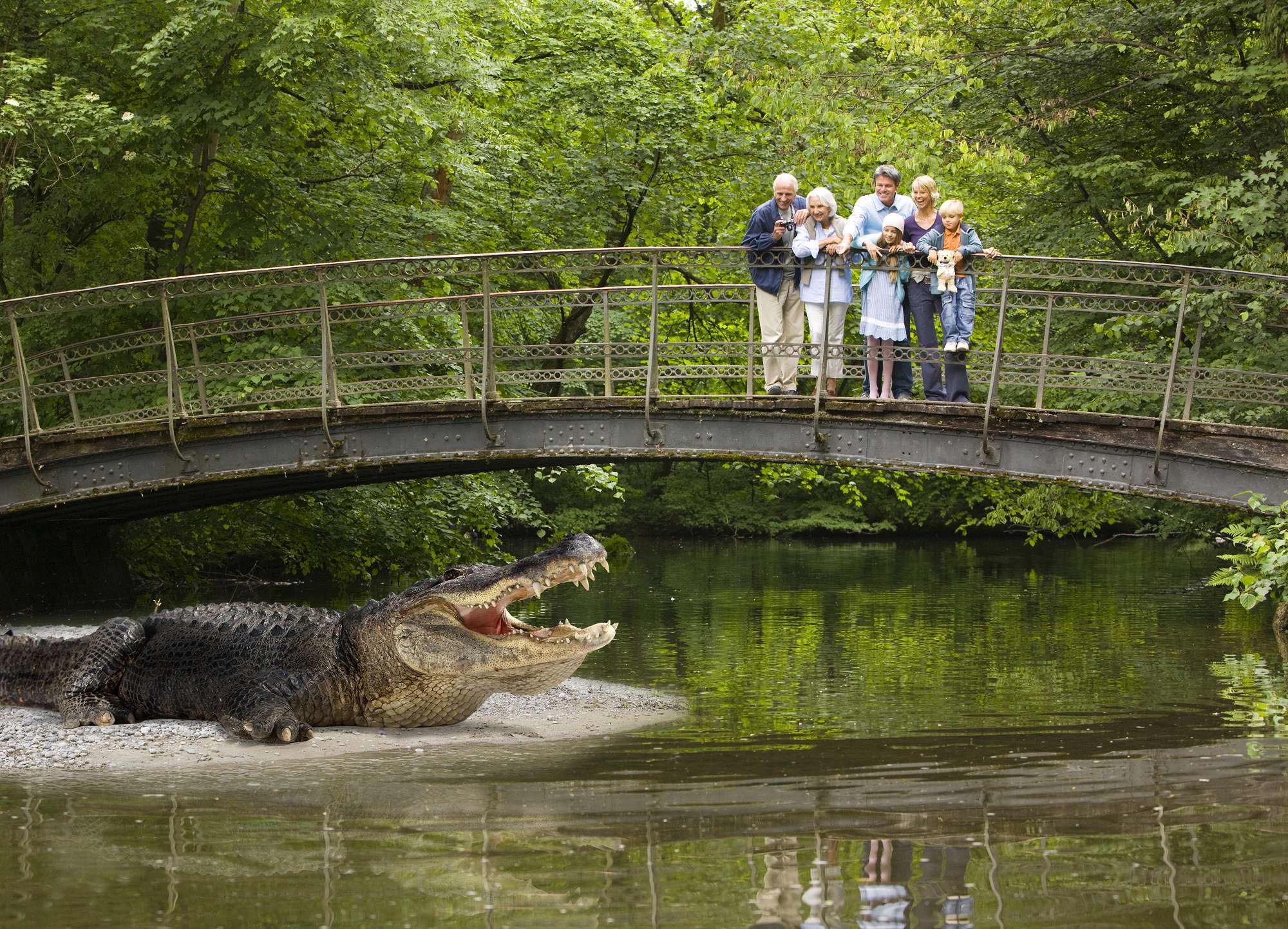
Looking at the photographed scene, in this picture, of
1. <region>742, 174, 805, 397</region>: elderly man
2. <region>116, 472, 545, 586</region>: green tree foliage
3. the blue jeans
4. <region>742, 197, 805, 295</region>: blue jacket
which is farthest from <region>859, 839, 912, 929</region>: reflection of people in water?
<region>116, 472, 545, 586</region>: green tree foliage

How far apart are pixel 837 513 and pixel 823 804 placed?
30353 millimetres

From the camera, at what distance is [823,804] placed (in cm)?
707

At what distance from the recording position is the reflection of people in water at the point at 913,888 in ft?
16.8

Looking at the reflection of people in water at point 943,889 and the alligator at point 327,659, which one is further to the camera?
the alligator at point 327,659

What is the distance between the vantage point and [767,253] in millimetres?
13266

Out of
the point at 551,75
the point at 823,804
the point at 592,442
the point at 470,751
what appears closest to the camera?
the point at 823,804

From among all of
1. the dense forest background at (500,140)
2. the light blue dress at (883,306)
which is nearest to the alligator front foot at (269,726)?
the light blue dress at (883,306)

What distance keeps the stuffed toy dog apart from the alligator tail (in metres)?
7.30

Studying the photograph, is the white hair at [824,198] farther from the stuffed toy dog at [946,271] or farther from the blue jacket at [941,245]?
the stuffed toy dog at [946,271]

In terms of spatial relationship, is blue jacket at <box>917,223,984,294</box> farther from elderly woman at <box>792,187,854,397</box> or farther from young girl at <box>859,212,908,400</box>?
elderly woman at <box>792,187,854,397</box>

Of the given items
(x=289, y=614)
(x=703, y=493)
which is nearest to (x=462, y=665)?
(x=289, y=614)

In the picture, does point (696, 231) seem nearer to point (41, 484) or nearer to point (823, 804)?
point (41, 484)

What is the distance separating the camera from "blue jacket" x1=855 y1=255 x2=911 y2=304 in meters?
12.7

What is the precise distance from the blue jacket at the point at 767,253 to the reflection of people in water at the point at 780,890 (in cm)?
766
